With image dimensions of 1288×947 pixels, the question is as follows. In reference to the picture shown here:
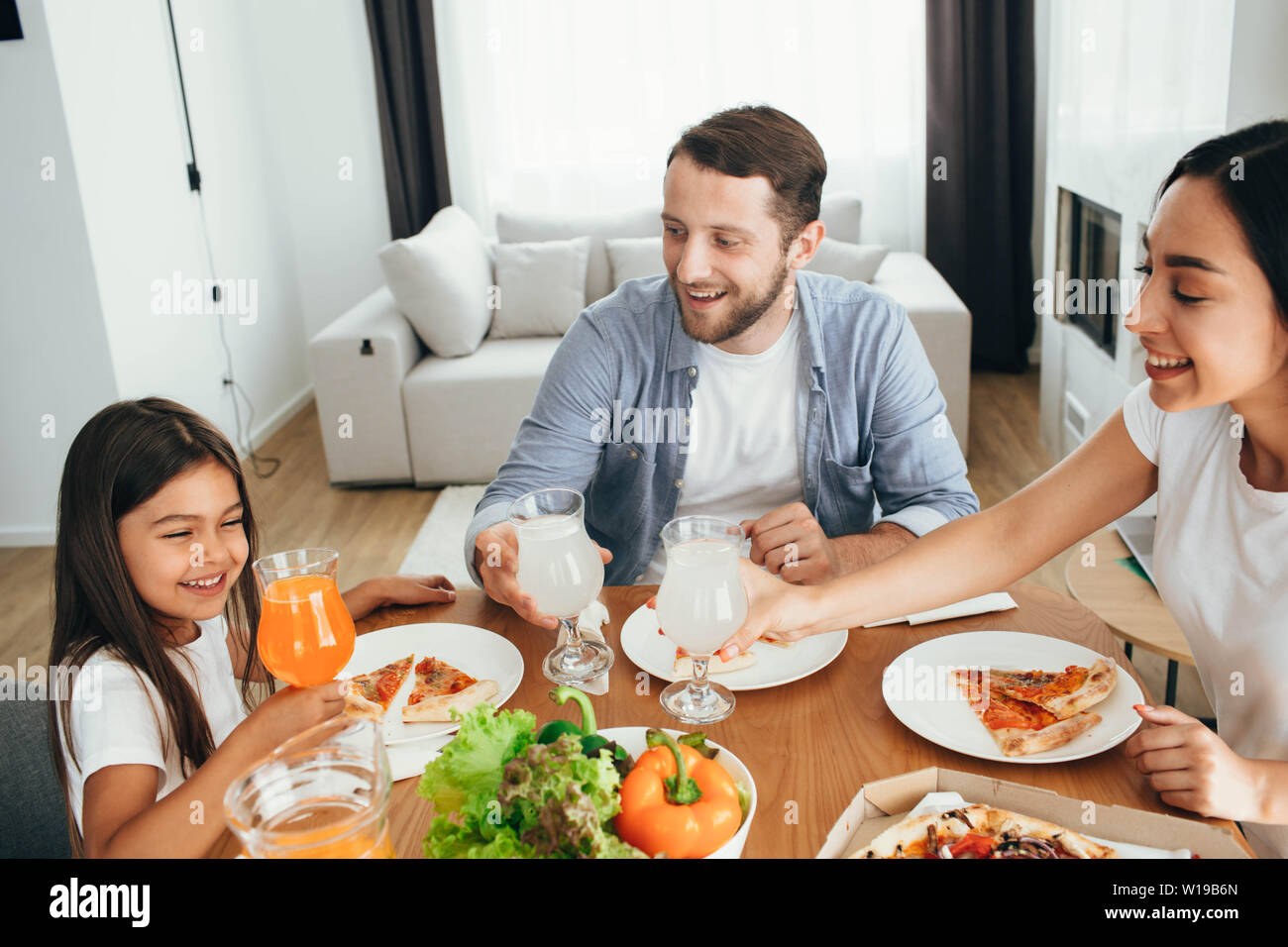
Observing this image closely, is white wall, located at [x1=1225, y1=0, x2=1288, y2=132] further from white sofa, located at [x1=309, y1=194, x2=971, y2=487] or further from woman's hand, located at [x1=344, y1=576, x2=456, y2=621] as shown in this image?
woman's hand, located at [x1=344, y1=576, x2=456, y2=621]

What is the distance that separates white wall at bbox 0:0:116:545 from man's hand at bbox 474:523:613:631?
9.14ft

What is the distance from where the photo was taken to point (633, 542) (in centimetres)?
197

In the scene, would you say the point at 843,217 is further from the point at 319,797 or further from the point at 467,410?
the point at 319,797

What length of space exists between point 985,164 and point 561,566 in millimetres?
4541

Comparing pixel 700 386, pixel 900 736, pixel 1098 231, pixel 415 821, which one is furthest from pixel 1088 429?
pixel 415 821

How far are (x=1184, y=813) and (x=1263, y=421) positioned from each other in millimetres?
502

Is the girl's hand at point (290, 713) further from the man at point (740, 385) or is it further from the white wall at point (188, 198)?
the white wall at point (188, 198)

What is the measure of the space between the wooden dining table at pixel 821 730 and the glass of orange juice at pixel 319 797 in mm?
256

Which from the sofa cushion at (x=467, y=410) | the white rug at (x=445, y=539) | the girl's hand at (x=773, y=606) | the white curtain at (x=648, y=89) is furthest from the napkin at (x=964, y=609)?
the white curtain at (x=648, y=89)

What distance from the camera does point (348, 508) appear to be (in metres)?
4.11

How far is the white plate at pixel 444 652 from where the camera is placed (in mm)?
1311

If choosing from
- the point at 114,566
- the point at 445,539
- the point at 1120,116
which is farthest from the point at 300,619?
the point at 1120,116

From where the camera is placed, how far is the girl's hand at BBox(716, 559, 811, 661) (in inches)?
50.7
